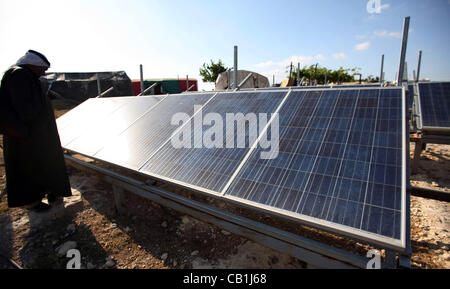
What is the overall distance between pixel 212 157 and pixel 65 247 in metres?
2.84

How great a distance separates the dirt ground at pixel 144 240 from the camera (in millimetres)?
3262

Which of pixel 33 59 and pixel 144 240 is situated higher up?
pixel 33 59

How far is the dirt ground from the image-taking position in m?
3.26

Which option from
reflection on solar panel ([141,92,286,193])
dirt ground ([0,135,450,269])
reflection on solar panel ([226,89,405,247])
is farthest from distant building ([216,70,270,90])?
reflection on solar panel ([226,89,405,247])

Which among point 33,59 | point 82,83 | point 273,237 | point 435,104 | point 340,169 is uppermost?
point 33,59

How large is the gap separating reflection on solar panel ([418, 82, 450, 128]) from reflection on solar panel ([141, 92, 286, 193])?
196 inches

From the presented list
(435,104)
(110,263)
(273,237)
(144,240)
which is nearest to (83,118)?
(144,240)

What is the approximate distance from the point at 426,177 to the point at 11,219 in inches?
382

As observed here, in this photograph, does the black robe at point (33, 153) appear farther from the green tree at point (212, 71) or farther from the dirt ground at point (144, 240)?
the green tree at point (212, 71)

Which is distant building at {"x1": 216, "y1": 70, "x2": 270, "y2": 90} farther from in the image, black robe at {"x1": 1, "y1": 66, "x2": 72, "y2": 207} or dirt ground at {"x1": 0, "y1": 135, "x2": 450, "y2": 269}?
black robe at {"x1": 1, "y1": 66, "x2": 72, "y2": 207}

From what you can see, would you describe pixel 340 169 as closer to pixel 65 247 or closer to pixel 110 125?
pixel 65 247

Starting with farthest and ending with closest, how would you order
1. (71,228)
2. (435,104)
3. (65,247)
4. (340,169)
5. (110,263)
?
(435,104)
(71,228)
(65,247)
(110,263)
(340,169)

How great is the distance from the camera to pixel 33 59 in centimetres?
340

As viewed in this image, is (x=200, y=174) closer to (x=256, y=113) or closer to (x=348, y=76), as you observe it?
(x=256, y=113)
